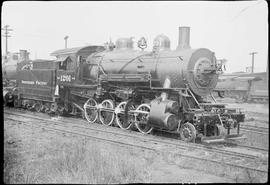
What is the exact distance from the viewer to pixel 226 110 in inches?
A: 478

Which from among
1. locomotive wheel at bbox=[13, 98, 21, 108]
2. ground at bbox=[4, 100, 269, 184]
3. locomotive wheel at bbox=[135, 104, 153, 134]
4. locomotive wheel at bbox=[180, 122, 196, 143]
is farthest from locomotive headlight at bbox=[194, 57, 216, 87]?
locomotive wheel at bbox=[13, 98, 21, 108]

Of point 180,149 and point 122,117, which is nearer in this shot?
point 180,149

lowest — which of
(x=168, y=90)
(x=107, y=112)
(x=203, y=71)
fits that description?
(x=107, y=112)

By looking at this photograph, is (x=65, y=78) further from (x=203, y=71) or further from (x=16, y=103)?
(x=203, y=71)

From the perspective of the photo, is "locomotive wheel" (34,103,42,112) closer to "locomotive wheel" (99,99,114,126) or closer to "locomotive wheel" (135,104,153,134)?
"locomotive wheel" (99,99,114,126)

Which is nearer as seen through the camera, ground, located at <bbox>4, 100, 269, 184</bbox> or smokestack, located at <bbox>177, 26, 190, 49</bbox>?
ground, located at <bbox>4, 100, 269, 184</bbox>

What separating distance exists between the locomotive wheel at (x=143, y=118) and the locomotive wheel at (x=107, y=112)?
5.42 feet

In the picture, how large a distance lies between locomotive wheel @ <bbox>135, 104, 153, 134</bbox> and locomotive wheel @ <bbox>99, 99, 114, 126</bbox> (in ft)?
5.42

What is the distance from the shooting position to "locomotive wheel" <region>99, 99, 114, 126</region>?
1429 centimetres

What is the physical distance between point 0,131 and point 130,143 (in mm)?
6399

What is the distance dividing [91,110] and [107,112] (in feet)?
4.91

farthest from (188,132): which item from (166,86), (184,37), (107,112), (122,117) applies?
(107,112)

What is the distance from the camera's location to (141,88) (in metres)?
13.2

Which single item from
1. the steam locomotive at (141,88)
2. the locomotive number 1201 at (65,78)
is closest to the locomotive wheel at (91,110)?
the steam locomotive at (141,88)
